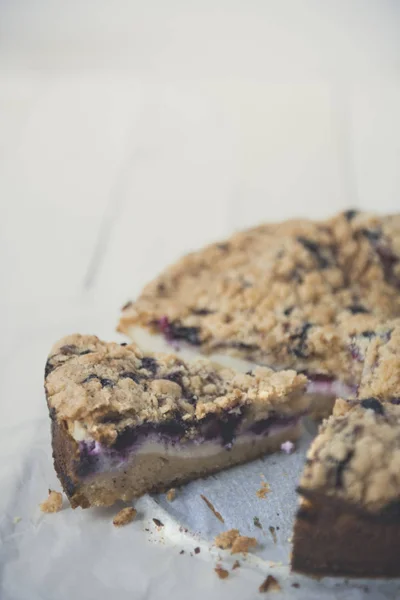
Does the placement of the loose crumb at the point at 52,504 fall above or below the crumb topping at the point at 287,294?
below

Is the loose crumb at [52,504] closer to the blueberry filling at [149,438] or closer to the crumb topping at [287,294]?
the blueberry filling at [149,438]

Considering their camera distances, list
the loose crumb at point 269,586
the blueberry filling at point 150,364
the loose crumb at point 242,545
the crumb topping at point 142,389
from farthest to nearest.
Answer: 1. the blueberry filling at point 150,364
2. the crumb topping at point 142,389
3. the loose crumb at point 242,545
4. the loose crumb at point 269,586

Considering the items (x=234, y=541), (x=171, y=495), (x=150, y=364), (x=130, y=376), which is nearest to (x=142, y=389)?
(x=130, y=376)

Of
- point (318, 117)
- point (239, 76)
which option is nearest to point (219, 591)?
point (318, 117)

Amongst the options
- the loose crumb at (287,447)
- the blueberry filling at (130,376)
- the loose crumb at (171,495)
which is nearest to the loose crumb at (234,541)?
the loose crumb at (171,495)

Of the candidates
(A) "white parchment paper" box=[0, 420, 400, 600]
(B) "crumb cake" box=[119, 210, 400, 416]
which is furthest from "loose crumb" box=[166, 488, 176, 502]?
(B) "crumb cake" box=[119, 210, 400, 416]

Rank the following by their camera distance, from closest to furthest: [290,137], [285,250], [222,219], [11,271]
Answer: [285,250]
[11,271]
[222,219]
[290,137]

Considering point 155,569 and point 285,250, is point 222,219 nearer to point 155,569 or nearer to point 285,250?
point 285,250
